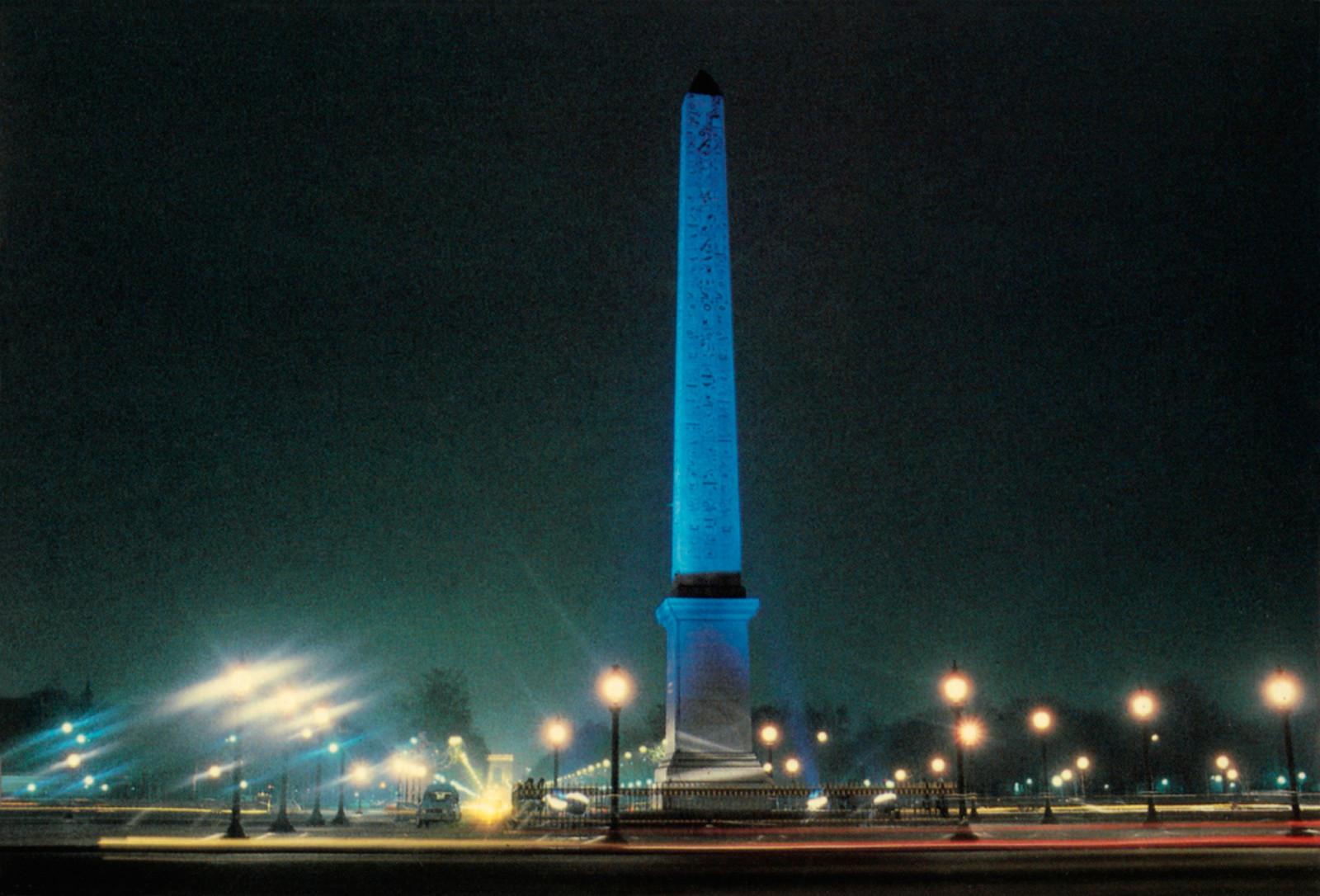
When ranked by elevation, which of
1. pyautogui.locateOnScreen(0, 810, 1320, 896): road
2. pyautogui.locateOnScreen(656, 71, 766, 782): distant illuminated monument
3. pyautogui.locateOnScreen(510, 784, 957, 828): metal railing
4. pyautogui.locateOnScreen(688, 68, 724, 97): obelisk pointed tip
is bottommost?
pyautogui.locateOnScreen(0, 810, 1320, 896): road

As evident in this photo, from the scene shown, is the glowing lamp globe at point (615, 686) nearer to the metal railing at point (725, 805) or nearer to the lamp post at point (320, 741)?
the metal railing at point (725, 805)

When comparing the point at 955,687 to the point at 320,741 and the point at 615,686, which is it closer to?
the point at 615,686

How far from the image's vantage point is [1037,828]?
30.8 metres

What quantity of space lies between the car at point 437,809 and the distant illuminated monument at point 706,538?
8487 mm

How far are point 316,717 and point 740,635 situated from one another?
1634 cm

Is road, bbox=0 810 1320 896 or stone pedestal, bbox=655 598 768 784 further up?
stone pedestal, bbox=655 598 768 784

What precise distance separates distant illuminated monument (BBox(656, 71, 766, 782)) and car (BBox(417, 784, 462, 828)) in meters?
8.49

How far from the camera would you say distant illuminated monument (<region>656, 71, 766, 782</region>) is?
33.8 m

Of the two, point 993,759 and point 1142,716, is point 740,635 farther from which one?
point 993,759

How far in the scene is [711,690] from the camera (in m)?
34.4

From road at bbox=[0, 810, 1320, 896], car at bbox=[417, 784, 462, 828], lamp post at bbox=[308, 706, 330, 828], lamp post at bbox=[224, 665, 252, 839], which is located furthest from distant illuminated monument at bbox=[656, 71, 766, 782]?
lamp post at bbox=[308, 706, 330, 828]

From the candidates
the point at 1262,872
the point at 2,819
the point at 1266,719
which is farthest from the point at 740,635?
the point at 1266,719

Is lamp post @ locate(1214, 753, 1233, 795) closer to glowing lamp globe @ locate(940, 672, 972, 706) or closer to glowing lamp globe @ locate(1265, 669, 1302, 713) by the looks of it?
→ glowing lamp globe @ locate(1265, 669, 1302, 713)

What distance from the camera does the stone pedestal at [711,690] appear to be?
33.8 m
